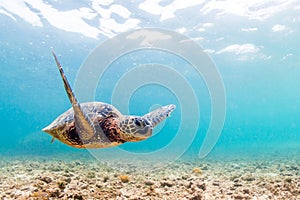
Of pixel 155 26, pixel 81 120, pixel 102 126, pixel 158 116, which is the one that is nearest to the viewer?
pixel 81 120

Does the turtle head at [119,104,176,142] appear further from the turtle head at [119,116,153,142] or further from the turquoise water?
the turquoise water

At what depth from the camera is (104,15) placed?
19.0 metres

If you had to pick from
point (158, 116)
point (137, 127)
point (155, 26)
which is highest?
point (155, 26)

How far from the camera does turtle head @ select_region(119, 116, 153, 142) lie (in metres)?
3.95

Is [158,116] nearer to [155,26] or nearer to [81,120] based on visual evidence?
[81,120]

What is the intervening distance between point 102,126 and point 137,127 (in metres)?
1.11

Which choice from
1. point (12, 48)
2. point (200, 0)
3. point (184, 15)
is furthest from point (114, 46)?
point (12, 48)

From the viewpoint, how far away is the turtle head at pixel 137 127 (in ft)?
A: 13.0

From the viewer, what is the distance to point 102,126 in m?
4.82

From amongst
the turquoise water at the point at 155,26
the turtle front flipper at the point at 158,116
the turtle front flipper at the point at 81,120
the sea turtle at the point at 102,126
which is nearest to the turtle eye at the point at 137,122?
the sea turtle at the point at 102,126

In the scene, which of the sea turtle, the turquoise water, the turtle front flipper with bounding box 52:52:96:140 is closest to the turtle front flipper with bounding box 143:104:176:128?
the sea turtle

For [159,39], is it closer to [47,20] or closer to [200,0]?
[200,0]

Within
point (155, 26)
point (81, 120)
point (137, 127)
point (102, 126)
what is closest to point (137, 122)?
point (137, 127)

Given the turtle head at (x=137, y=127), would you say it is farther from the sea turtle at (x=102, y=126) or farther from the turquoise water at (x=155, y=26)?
the turquoise water at (x=155, y=26)
